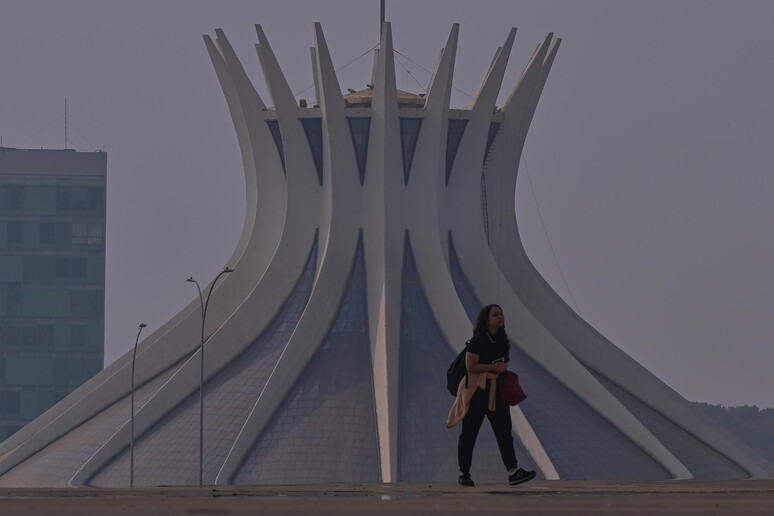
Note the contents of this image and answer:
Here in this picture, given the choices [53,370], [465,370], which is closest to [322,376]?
[465,370]

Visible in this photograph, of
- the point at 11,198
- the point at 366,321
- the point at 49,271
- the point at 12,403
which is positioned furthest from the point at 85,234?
the point at 366,321

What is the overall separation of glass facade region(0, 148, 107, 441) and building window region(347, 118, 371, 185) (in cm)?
5164

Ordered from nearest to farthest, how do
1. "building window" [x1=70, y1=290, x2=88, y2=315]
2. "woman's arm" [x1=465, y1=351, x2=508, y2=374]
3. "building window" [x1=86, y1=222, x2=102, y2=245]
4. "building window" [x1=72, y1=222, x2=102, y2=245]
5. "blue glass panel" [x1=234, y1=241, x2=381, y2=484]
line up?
"woman's arm" [x1=465, y1=351, x2=508, y2=374] → "blue glass panel" [x1=234, y1=241, x2=381, y2=484] → "building window" [x1=72, y1=222, x2=102, y2=245] → "building window" [x1=70, y1=290, x2=88, y2=315] → "building window" [x1=86, y1=222, x2=102, y2=245]

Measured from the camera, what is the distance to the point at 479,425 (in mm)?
21781

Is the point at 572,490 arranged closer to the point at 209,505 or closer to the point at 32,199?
the point at 209,505

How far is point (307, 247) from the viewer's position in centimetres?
6531

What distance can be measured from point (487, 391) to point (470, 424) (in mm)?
431

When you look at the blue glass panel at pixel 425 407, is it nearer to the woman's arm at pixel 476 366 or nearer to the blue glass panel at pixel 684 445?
the blue glass panel at pixel 684 445

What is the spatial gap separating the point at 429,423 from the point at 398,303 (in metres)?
5.97

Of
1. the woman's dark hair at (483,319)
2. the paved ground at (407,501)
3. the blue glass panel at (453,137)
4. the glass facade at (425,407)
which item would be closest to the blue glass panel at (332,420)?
the glass facade at (425,407)

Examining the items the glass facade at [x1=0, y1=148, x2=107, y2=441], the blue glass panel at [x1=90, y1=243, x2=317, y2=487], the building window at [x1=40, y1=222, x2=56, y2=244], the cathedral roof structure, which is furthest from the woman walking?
the building window at [x1=40, y1=222, x2=56, y2=244]

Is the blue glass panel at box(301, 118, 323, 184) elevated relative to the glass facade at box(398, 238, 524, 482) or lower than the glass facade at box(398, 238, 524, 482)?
elevated

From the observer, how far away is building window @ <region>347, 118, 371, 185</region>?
212 feet

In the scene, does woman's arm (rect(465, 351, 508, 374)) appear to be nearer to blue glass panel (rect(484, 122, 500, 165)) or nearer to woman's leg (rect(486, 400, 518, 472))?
woman's leg (rect(486, 400, 518, 472))
